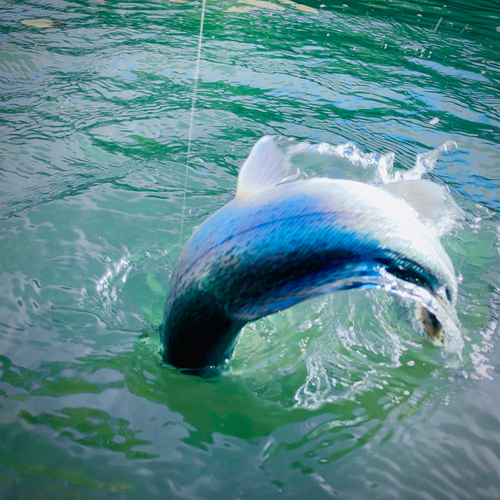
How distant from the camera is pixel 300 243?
1.45 meters

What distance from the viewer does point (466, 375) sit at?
2299 millimetres

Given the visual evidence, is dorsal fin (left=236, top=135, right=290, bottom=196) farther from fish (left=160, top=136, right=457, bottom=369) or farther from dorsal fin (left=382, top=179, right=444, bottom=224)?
dorsal fin (left=382, top=179, right=444, bottom=224)

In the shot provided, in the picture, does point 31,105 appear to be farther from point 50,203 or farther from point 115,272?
point 115,272

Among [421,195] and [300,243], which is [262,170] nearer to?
[300,243]

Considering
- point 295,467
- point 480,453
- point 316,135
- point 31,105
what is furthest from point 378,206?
point 31,105

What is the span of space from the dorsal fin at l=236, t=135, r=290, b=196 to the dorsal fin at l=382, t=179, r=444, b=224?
44cm

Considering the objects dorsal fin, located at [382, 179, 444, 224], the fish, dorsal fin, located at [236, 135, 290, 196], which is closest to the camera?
the fish

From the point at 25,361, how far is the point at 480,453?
2.14 metres

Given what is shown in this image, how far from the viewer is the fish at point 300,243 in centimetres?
145

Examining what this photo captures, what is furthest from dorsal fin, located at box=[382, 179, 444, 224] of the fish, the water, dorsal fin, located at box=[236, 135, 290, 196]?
the water

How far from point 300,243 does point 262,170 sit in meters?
0.33

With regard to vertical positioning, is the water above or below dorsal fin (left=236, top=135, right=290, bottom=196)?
below

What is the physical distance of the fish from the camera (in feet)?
4.75

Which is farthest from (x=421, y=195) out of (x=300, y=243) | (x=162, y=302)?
(x=162, y=302)
